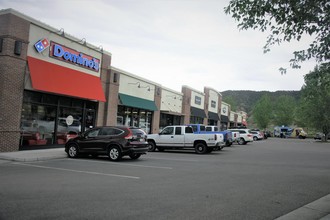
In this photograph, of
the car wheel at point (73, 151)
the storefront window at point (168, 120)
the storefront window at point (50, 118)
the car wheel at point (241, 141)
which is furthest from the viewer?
the car wheel at point (241, 141)

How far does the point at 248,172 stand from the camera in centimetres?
1155

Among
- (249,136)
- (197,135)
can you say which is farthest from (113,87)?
(249,136)

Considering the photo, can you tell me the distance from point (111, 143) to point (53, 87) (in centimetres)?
508

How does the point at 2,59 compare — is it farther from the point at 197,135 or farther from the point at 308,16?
the point at 308,16

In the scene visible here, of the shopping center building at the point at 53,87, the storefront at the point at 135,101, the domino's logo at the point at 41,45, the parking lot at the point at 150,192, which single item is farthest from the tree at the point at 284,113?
the domino's logo at the point at 41,45

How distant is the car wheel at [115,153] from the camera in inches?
542

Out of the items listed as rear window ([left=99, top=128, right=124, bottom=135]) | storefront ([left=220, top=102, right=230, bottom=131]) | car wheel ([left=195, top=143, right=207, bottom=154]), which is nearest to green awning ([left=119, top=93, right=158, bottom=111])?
car wheel ([left=195, top=143, right=207, bottom=154])

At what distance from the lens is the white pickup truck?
1942 cm

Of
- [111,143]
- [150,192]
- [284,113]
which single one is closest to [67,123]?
[111,143]

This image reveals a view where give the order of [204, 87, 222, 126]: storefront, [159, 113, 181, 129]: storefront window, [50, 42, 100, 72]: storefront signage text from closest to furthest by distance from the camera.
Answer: [50, 42, 100, 72]: storefront signage text < [159, 113, 181, 129]: storefront window < [204, 87, 222, 126]: storefront

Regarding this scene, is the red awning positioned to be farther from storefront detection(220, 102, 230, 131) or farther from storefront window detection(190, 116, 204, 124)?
storefront detection(220, 102, 230, 131)

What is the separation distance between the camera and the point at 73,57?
18.8 m

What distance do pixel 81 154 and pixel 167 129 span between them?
6.99 m

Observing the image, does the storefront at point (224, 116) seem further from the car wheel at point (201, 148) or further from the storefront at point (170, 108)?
the car wheel at point (201, 148)
